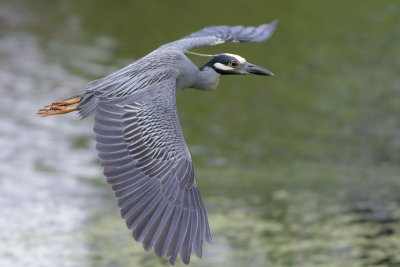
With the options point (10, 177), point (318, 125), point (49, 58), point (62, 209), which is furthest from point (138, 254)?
point (49, 58)

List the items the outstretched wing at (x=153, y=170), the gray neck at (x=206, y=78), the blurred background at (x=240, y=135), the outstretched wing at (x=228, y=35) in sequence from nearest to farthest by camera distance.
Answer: the outstretched wing at (x=153, y=170) → the gray neck at (x=206, y=78) → the outstretched wing at (x=228, y=35) → the blurred background at (x=240, y=135)

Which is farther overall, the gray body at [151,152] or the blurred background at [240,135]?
the blurred background at [240,135]

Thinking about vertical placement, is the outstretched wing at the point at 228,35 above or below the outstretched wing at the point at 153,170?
above

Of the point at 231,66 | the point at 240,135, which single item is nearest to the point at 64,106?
the point at 231,66

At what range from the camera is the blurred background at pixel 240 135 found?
10945 mm

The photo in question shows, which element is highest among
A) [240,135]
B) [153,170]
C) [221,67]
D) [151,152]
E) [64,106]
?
[240,135]

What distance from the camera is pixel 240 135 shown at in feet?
46.0

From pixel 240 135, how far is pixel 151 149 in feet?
21.5

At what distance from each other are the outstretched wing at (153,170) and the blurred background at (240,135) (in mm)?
3056

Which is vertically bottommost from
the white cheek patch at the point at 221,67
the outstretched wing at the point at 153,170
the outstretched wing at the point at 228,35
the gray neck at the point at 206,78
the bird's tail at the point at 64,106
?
the outstretched wing at the point at 153,170

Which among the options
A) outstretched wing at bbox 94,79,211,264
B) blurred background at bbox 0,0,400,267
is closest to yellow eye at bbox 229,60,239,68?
outstretched wing at bbox 94,79,211,264

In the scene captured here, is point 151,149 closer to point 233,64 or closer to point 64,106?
point 64,106

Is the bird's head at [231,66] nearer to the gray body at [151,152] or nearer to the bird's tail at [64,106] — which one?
the gray body at [151,152]

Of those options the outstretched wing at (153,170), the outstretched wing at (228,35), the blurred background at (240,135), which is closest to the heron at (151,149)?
the outstretched wing at (153,170)
